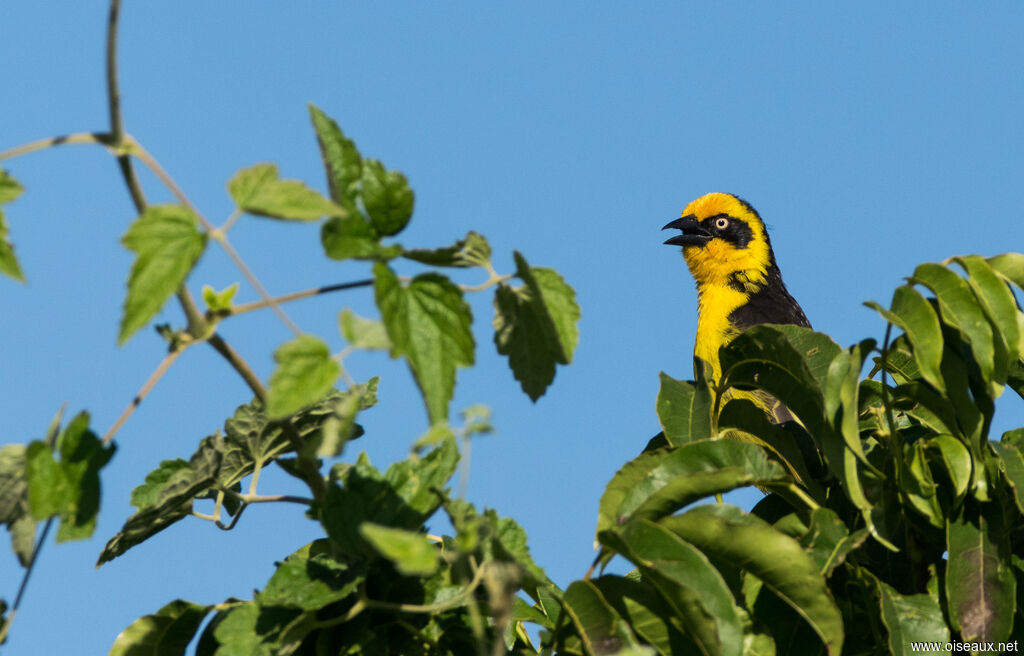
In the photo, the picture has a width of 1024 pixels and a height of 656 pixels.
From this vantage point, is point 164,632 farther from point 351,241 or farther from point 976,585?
point 976,585

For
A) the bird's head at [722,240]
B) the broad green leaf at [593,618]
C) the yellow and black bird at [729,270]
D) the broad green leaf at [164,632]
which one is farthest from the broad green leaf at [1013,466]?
the bird's head at [722,240]

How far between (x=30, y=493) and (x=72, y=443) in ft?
0.32

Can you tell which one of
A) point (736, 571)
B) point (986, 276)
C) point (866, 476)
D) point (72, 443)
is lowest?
point (736, 571)

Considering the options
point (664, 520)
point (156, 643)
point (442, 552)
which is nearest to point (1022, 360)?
point (664, 520)

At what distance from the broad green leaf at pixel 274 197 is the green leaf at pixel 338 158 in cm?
11

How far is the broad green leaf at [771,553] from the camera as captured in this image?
83.8 inches

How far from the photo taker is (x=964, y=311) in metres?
2.38

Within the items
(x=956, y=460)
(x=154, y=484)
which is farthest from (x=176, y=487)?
(x=956, y=460)

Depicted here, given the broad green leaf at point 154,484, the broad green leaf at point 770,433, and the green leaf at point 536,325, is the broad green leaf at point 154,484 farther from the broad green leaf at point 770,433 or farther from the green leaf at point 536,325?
the broad green leaf at point 770,433

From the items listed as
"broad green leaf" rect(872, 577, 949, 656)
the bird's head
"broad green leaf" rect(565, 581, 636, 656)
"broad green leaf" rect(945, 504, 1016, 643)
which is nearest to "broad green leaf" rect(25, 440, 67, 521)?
"broad green leaf" rect(565, 581, 636, 656)

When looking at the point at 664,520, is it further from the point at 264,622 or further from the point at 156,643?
the point at 156,643

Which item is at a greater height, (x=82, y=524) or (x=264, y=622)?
(x=82, y=524)

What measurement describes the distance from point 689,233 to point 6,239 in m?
7.93

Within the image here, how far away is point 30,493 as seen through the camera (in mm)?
1693
